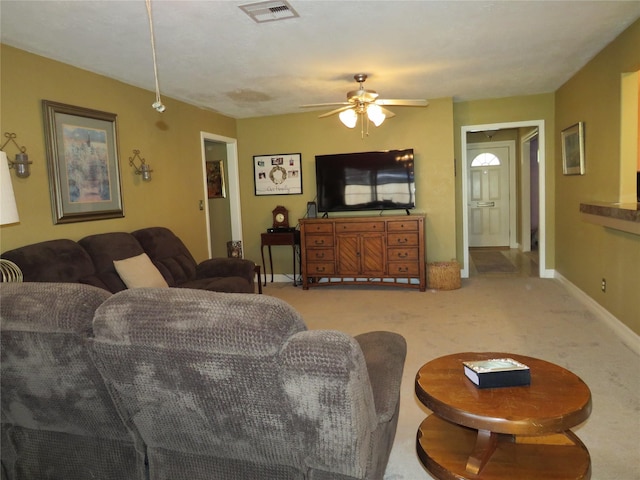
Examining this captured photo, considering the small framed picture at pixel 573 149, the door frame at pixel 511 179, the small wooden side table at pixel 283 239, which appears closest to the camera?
the small framed picture at pixel 573 149

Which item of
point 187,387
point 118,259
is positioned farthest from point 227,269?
point 187,387

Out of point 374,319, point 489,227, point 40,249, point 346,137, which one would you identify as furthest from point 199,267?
point 489,227

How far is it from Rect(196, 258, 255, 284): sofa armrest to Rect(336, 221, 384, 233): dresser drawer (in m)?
1.62

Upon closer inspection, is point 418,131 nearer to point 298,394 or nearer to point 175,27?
point 175,27

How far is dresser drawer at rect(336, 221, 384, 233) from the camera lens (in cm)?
538

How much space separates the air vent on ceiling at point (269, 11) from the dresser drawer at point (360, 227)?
9.82 feet

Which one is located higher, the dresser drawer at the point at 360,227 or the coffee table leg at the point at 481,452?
the dresser drawer at the point at 360,227

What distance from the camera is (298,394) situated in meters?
1.14

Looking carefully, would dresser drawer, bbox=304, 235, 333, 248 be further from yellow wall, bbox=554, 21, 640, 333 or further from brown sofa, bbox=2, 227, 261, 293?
yellow wall, bbox=554, 21, 640, 333

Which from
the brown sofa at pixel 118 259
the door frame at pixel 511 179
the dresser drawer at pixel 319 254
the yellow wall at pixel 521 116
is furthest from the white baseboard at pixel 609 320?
the door frame at pixel 511 179

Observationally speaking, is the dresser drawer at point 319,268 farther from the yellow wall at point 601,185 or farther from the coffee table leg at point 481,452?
the coffee table leg at point 481,452

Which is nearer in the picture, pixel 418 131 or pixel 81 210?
pixel 81 210

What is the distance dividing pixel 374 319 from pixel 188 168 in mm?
2646

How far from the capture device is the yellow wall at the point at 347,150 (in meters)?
5.56
